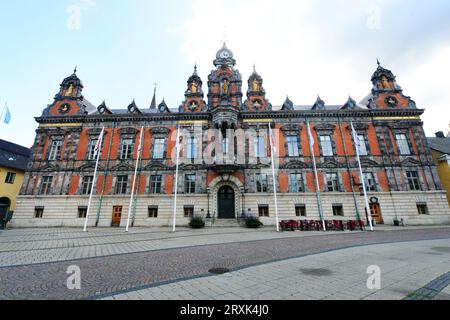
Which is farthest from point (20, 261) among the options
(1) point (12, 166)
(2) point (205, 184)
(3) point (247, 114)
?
(1) point (12, 166)

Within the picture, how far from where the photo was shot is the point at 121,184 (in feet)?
79.0

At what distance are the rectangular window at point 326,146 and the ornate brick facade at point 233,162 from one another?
0.13 m

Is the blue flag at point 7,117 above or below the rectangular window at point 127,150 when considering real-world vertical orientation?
above

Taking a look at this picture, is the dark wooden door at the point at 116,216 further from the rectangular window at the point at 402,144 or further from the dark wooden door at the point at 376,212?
the rectangular window at the point at 402,144

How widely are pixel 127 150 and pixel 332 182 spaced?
25.9 meters

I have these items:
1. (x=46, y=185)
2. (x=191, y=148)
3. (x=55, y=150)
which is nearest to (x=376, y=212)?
(x=191, y=148)

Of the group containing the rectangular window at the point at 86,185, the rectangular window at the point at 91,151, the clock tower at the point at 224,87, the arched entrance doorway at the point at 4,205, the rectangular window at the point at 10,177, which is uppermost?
the clock tower at the point at 224,87

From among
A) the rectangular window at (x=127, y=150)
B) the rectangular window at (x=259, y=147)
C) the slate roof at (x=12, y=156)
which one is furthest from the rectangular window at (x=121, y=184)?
the slate roof at (x=12, y=156)

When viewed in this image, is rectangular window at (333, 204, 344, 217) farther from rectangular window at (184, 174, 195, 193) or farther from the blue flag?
the blue flag

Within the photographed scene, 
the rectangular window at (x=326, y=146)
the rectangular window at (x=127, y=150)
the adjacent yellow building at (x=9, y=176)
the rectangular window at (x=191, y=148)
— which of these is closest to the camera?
the rectangular window at (x=326, y=146)

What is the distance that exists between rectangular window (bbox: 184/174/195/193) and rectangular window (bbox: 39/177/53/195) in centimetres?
1652

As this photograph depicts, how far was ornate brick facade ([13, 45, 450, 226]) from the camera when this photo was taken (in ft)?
74.4

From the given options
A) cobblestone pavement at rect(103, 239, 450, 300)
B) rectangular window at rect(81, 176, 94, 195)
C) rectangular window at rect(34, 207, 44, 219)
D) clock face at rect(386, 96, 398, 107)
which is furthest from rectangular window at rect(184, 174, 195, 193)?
clock face at rect(386, 96, 398, 107)

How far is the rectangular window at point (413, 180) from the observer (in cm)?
2273
